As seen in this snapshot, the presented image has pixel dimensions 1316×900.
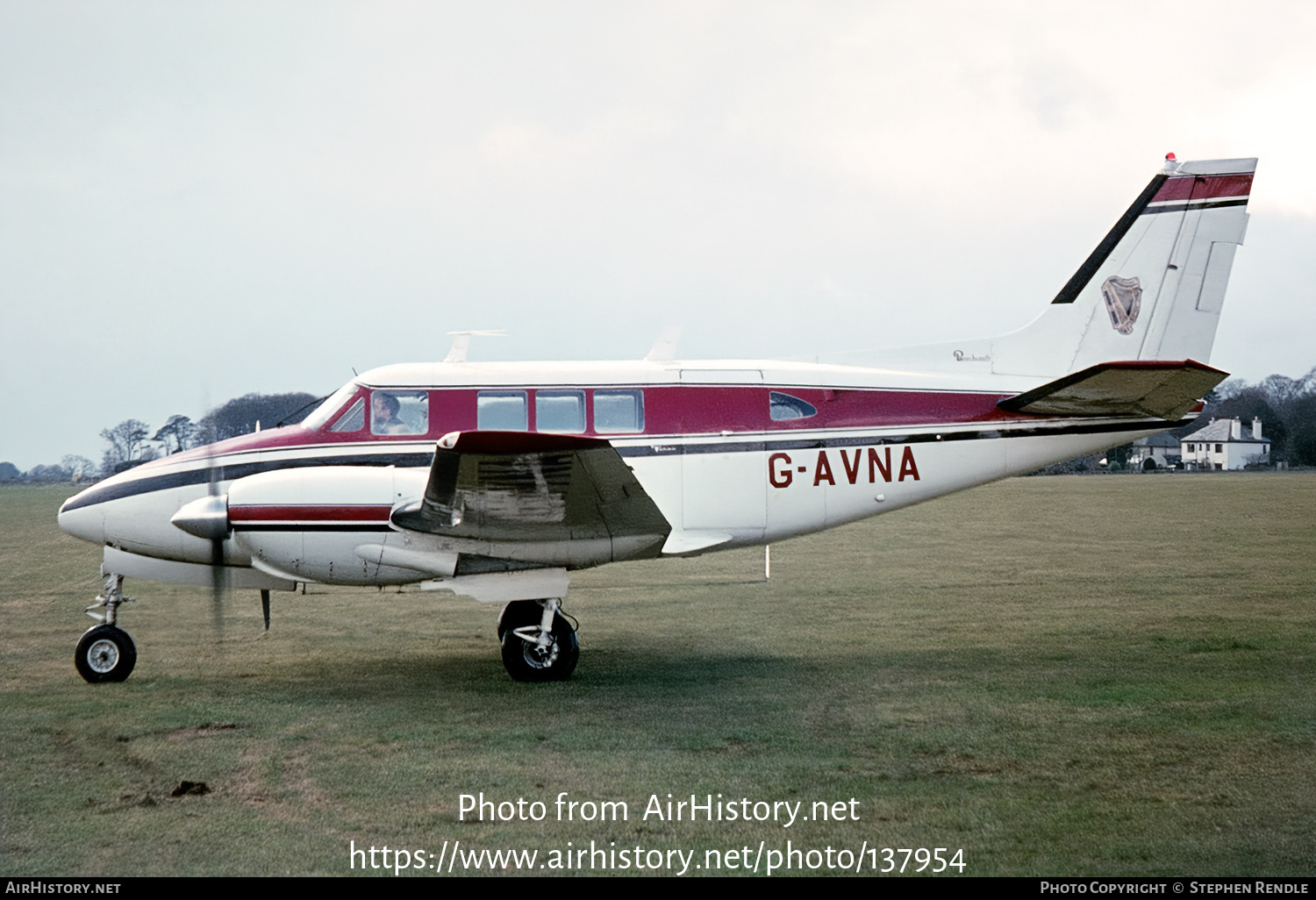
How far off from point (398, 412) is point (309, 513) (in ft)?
4.32

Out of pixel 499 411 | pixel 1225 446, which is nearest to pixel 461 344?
pixel 499 411

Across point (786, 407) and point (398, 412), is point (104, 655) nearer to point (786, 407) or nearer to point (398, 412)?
point (398, 412)

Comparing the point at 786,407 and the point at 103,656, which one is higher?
the point at 786,407

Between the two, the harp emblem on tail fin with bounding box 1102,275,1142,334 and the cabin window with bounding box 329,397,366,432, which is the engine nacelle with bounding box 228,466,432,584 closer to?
the cabin window with bounding box 329,397,366,432

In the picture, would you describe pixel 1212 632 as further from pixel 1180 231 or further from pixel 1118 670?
pixel 1180 231

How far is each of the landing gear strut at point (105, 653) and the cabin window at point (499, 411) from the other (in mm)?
3610

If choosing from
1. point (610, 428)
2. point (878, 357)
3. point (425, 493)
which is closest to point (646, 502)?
point (610, 428)

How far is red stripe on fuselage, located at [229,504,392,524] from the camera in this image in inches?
347

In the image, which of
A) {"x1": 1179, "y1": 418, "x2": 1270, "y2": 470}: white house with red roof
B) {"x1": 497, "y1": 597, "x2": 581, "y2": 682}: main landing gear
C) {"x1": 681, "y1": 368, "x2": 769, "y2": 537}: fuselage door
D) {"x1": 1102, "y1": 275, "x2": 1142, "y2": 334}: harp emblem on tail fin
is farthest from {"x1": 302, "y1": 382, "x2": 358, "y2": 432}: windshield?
{"x1": 1179, "y1": 418, "x2": 1270, "y2": 470}: white house with red roof

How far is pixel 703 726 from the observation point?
24.8ft

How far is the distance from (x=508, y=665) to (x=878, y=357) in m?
4.83

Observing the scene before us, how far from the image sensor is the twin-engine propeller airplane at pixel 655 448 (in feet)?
29.2

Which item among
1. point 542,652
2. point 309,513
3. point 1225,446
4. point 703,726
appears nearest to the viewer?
point 703,726

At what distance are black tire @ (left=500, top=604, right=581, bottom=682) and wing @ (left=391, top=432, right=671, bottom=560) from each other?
3.06ft
